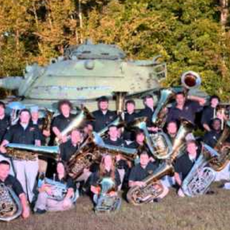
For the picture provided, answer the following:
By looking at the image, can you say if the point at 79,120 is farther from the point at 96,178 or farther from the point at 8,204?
the point at 8,204

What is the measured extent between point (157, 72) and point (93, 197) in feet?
13.8

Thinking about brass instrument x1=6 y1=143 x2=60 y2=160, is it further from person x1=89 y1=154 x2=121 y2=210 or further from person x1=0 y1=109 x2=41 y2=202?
person x1=89 y1=154 x2=121 y2=210

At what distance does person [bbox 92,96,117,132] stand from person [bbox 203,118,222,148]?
5.22 feet

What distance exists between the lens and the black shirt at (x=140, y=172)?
934 cm

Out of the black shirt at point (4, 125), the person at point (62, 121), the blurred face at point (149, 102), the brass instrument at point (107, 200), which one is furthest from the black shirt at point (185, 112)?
the black shirt at point (4, 125)

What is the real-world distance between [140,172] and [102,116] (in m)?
1.56

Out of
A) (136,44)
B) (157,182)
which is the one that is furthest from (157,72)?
(136,44)

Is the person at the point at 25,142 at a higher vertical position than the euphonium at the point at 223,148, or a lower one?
higher

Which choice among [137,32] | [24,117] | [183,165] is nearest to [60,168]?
[24,117]

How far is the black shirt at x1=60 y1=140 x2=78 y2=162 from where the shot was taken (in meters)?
9.55

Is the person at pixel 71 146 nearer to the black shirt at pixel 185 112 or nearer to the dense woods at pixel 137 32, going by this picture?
the black shirt at pixel 185 112

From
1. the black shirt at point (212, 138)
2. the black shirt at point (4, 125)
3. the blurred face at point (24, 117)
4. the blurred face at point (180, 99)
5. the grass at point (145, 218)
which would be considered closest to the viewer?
the grass at point (145, 218)

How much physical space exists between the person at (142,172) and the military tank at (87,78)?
2.02 meters

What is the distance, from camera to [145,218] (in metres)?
8.50
